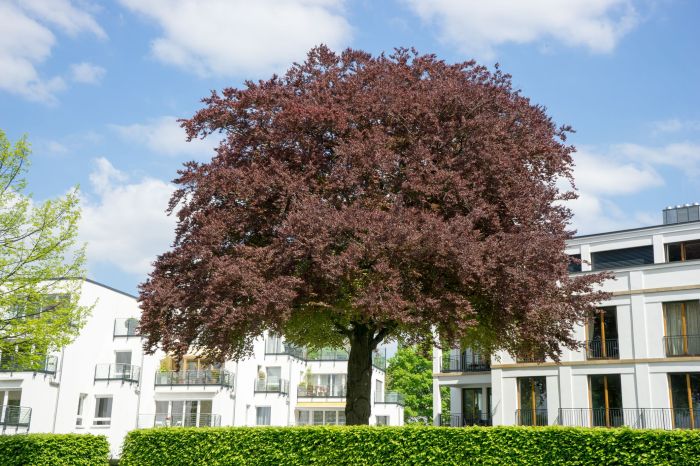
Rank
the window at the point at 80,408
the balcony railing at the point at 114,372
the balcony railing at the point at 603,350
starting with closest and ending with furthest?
the balcony railing at the point at 603,350, the window at the point at 80,408, the balcony railing at the point at 114,372

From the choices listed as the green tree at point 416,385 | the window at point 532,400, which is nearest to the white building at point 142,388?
the window at point 532,400

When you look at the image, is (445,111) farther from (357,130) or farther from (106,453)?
(106,453)

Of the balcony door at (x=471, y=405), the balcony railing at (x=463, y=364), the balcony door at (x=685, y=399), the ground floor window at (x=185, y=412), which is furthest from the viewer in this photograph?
the ground floor window at (x=185, y=412)

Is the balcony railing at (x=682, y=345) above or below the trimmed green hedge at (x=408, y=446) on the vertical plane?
above

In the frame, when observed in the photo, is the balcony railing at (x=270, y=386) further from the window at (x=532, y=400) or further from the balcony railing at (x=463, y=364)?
the window at (x=532, y=400)

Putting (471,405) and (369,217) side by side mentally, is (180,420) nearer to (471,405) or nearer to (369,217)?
(471,405)

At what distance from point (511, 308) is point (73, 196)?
14.0 meters

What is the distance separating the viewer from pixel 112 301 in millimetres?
48875

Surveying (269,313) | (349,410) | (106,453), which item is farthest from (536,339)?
(106,453)

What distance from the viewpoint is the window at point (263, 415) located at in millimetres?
53875

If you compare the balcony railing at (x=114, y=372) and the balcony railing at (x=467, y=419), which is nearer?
the balcony railing at (x=467, y=419)

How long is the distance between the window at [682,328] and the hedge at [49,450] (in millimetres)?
24563

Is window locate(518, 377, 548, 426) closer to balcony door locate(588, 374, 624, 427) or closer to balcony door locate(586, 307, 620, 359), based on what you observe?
balcony door locate(588, 374, 624, 427)

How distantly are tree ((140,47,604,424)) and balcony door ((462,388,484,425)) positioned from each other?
20591mm
